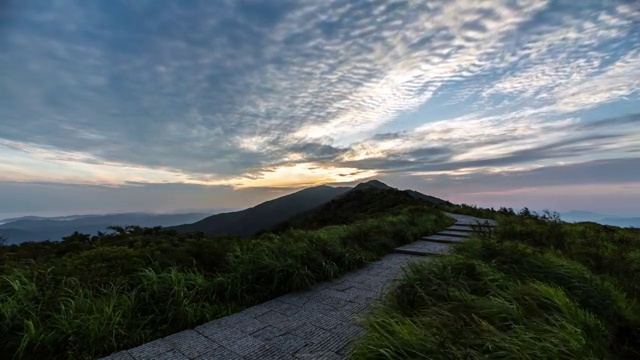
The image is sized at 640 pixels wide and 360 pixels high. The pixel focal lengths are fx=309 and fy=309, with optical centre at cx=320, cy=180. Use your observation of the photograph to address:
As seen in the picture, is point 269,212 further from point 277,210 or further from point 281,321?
point 281,321

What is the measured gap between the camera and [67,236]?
6512mm

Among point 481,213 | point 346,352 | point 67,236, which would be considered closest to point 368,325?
point 346,352

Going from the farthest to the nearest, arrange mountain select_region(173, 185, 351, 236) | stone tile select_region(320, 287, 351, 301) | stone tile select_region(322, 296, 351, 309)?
mountain select_region(173, 185, 351, 236)
stone tile select_region(320, 287, 351, 301)
stone tile select_region(322, 296, 351, 309)

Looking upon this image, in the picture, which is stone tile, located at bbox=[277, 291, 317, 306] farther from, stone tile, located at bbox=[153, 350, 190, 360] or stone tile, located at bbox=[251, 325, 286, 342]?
stone tile, located at bbox=[153, 350, 190, 360]

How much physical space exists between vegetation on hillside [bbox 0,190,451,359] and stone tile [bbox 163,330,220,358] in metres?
0.18

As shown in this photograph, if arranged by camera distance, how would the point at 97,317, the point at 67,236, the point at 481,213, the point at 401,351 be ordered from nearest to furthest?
the point at 401,351
the point at 97,317
the point at 67,236
the point at 481,213

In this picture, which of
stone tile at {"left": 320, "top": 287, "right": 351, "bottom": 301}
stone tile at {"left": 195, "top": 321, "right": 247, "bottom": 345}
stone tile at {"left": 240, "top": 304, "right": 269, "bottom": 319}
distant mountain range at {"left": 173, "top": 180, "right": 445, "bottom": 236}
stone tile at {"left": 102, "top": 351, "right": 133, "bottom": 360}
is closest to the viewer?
stone tile at {"left": 102, "top": 351, "right": 133, "bottom": 360}

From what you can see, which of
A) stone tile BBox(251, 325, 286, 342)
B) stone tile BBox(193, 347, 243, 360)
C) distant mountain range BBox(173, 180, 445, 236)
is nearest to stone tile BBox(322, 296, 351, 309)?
stone tile BBox(251, 325, 286, 342)

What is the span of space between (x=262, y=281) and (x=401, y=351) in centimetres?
246

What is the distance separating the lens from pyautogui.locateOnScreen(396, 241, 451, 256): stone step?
651 centimetres

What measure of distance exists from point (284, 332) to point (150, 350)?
1188mm

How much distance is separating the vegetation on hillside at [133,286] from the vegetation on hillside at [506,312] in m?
1.73

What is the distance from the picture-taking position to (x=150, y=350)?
270 centimetres

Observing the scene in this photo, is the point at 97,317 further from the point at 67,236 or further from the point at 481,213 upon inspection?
the point at 481,213
